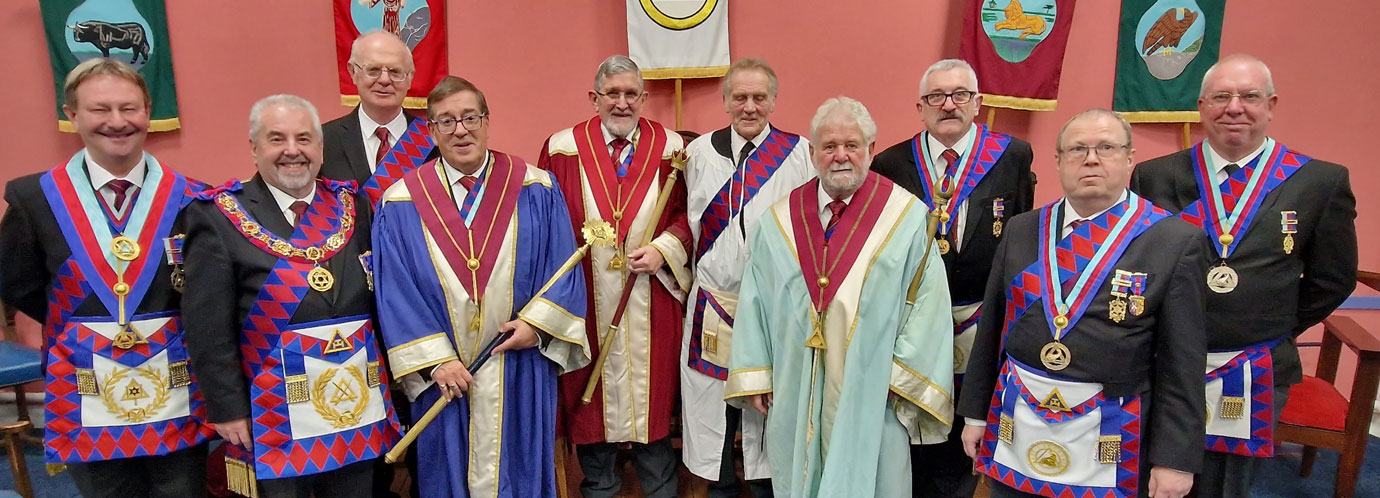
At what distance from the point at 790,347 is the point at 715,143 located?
0.94 metres

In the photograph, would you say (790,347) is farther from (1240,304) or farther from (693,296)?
(1240,304)

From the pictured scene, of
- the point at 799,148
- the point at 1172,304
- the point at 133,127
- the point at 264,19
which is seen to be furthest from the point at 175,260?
the point at 1172,304

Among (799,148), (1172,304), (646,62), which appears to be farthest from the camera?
(646,62)

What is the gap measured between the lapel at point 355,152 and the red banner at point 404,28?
115 centimetres

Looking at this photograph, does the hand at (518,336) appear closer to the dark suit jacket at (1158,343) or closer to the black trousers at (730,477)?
the black trousers at (730,477)

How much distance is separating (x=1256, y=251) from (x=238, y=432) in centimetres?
306

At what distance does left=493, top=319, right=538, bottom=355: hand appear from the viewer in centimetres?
258

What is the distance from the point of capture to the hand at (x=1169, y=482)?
2018 millimetres

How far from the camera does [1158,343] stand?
6.61ft

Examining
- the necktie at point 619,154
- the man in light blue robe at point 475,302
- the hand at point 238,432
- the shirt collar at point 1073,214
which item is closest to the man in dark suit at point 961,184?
the shirt collar at point 1073,214

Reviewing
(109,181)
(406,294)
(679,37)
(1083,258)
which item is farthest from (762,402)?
(679,37)

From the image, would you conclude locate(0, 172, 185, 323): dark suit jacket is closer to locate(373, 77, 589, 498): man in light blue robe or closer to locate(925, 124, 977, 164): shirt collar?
locate(373, 77, 589, 498): man in light blue robe

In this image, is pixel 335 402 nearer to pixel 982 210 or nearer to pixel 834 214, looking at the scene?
pixel 834 214

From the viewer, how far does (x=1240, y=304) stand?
7.75 ft
